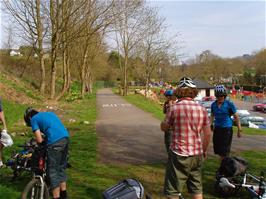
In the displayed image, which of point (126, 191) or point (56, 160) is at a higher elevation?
point (56, 160)

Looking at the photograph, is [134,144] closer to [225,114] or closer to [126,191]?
[225,114]

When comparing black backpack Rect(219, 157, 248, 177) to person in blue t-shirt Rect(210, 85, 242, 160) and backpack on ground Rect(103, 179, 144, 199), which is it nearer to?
person in blue t-shirt Rect(210, 85, 242, 160)


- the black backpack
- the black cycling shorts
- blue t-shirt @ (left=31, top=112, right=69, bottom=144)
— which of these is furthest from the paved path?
blue t-shirt @ (left=31, top=112, right=69, bottom=144)

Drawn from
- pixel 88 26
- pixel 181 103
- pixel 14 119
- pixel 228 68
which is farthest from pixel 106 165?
pixel 228 68

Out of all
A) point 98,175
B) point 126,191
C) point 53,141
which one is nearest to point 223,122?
point 98,175

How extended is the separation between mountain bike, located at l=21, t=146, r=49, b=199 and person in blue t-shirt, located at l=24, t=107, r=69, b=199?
14cm

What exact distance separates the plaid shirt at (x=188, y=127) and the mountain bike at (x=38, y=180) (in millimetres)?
1996

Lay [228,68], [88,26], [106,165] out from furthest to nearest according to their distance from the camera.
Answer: [228,68] < [88,26] < [106,165]

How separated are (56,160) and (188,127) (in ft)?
6.89

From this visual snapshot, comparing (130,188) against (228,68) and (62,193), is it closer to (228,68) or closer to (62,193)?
(62,193)

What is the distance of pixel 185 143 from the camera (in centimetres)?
471

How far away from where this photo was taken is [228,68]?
7456 centimetres

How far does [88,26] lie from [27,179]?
62.7 feet

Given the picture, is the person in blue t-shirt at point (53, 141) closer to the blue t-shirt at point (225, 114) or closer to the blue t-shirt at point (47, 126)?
the blue t-shirt at point (47, 126)
